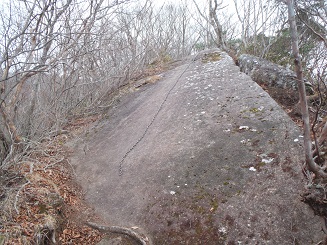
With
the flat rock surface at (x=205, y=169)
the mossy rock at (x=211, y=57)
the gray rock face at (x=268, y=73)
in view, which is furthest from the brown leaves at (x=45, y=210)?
the mossy rock at (x=211, y=57)

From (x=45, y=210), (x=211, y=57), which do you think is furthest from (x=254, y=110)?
(x=211, y=57)

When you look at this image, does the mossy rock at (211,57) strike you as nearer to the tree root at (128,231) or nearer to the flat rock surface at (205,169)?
the flat rock surface at (205,169)

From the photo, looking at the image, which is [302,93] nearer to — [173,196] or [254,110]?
[173,196]

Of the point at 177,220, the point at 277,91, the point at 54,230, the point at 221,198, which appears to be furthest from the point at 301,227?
the point at 277,91

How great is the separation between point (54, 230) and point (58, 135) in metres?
3.45

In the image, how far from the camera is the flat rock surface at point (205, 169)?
302 centimetres

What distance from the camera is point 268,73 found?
243 inches

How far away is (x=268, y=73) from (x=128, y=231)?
15.7ft

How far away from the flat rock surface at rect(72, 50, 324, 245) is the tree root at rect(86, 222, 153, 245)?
112mm

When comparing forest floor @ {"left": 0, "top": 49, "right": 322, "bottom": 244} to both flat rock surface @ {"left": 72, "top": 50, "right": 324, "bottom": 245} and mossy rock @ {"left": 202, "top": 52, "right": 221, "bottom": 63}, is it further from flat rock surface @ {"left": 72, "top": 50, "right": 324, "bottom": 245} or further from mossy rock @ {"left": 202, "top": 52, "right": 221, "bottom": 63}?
mossy rock @ {"left": 202, "top": 52, "right": 221, "bottom": 63}

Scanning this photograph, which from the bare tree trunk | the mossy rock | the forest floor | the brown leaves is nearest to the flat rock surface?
the forest floor

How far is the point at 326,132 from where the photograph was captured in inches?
103

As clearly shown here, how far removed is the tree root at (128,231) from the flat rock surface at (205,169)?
0.11m

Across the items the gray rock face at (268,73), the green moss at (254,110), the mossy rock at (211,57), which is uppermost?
the mossy rock at (211,57)
